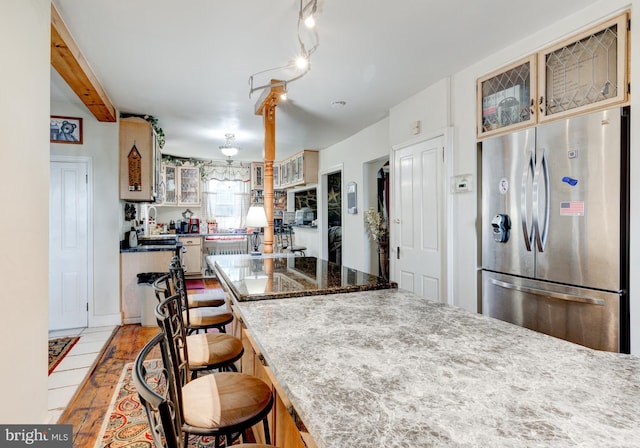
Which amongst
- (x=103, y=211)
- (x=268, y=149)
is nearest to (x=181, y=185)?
(x=103, y=211)

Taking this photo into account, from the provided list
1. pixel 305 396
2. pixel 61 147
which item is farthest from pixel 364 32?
pixel 61 147

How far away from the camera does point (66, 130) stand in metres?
3.88

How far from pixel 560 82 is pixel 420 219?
5.29 feet

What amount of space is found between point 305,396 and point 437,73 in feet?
10.0

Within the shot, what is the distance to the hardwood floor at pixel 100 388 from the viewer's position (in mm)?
2068

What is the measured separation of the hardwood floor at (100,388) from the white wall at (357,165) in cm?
290

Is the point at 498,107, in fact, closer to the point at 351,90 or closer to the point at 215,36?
the point at 351,90

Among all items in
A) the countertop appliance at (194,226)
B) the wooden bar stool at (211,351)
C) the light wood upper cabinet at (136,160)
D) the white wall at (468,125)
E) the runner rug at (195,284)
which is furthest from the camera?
the countertop appliance at (194,226)

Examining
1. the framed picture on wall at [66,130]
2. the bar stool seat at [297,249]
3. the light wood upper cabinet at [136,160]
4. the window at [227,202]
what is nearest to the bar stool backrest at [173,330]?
the light wood upper cabinet at [136,160]

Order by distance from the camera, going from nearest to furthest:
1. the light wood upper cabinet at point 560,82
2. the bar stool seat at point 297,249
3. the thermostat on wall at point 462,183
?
the light wood upper cabinet at point 560,82 < the thermostat on wall at point 462,183 < the bar stool seat at point 297,249

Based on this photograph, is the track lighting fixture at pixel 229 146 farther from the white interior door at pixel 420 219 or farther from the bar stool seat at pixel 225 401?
the bar stool seat at pixel 225 401

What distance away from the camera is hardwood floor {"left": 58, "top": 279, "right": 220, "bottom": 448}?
207 centimetres

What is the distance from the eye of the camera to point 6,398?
4.94 ft

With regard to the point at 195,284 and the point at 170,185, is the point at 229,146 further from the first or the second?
the point at 195,284
